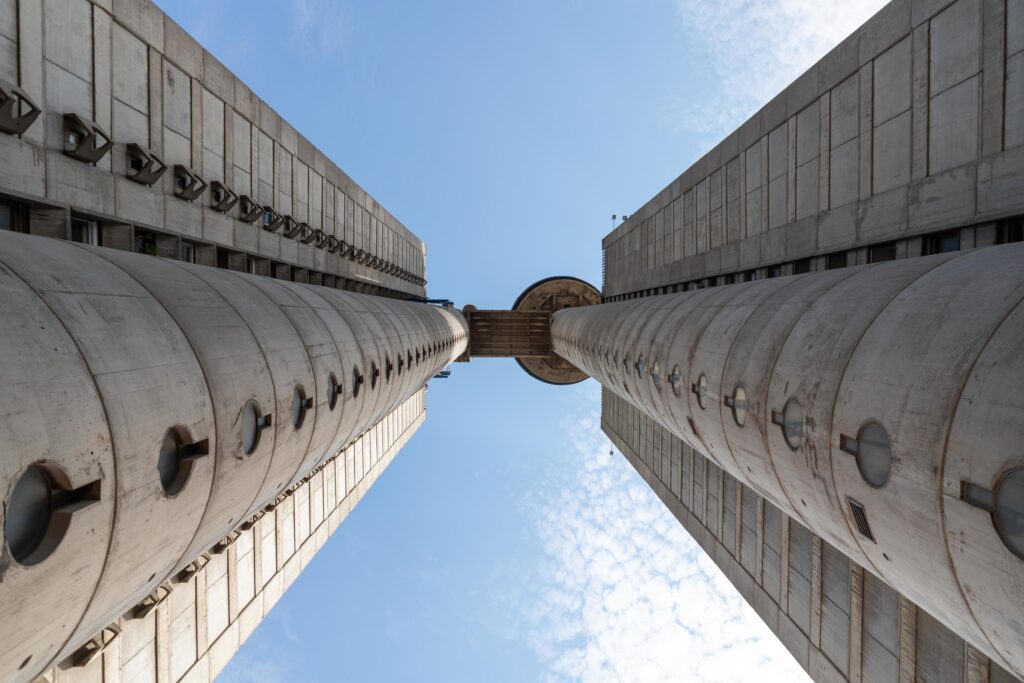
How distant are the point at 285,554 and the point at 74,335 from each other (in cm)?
2022

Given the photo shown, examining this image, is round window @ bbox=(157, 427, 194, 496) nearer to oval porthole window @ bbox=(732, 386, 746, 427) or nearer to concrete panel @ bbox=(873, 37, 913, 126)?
oval porthole window @ bbox=(732, 386, 746, 427)

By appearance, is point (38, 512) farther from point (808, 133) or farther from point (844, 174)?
point (808, 133)

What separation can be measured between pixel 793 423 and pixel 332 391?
1078 cm

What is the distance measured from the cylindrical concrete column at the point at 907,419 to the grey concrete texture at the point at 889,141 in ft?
14.4

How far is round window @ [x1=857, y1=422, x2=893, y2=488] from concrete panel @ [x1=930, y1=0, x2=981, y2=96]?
411 inches

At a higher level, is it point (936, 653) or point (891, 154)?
point (891, 154)

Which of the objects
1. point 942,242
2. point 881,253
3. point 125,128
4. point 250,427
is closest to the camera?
point 250,427

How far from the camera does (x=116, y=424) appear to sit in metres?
5.78

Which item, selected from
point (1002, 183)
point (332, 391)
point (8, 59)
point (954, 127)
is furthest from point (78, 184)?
point (954, 127)

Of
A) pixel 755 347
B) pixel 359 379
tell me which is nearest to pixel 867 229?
pixel 755 347

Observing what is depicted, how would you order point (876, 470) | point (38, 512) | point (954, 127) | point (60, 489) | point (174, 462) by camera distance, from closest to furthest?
1. point (38, 512)
2. point (60, 489)
3. point (174, 462)
4. point (876, 470)
5. point (954, 127)

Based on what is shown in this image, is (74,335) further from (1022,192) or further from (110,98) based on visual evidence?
(1022,192)

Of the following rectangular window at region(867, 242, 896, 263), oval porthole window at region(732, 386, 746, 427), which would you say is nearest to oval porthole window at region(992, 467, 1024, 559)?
oval porthole window at region(732, 386, 746, 427)

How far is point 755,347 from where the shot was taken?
1195 centimetres
